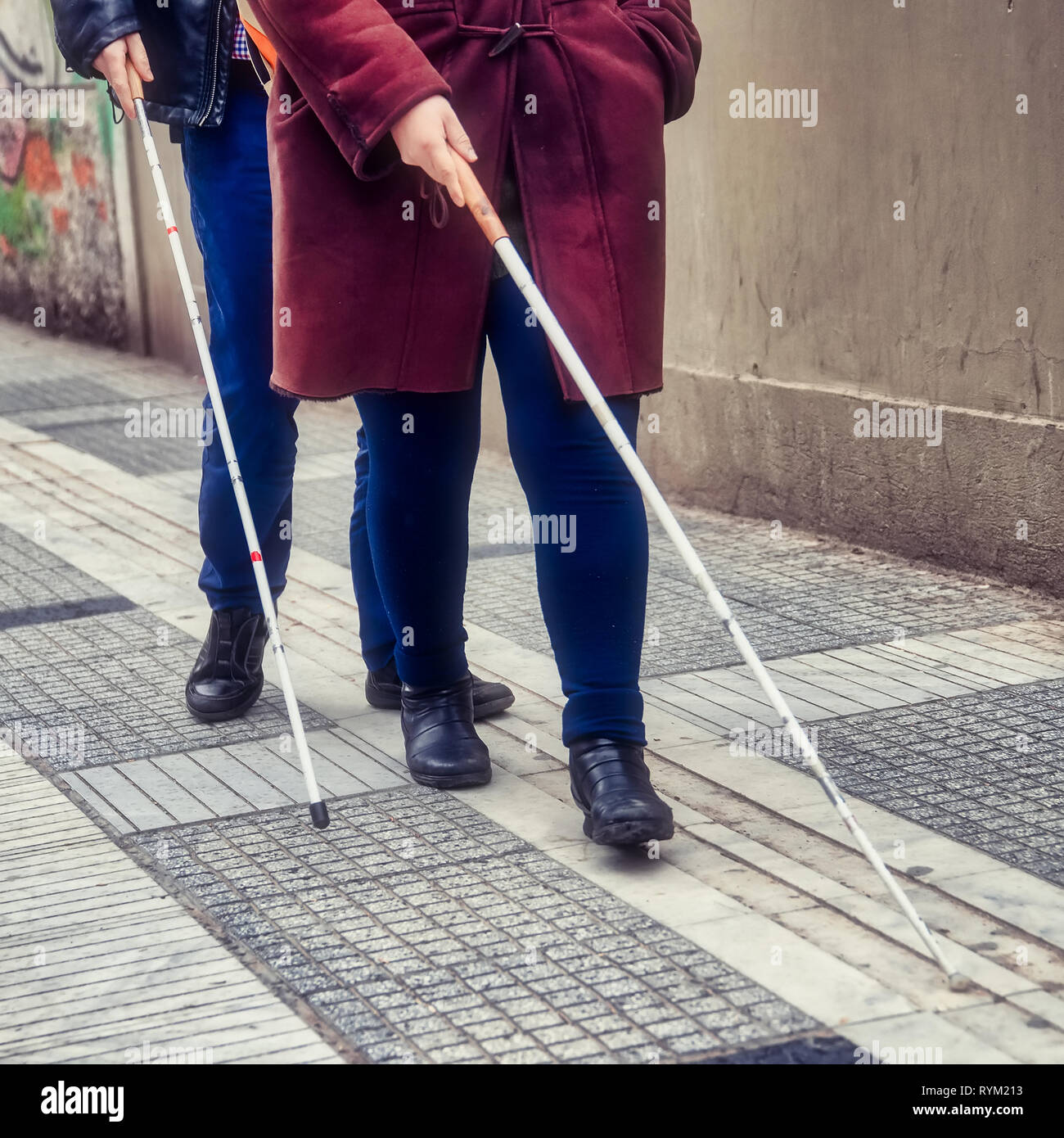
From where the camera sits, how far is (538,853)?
313 cm

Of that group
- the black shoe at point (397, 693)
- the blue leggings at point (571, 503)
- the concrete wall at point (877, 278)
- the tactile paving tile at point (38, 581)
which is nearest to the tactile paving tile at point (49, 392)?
the tactile paving tile at point (38, 581)

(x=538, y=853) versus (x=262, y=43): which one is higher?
(x=262, y=43)

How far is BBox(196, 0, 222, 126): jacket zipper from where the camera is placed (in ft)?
12.2

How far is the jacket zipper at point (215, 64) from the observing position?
371 cm

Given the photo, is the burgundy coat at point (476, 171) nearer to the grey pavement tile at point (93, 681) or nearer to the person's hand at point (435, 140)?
the person's hand at point (435, 140)

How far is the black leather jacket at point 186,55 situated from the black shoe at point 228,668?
1074 mm

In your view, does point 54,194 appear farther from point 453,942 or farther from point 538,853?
point 453,942

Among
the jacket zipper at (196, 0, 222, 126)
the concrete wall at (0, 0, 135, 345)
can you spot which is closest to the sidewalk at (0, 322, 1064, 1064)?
the jacket zipper at (196, 0, 222, 126)

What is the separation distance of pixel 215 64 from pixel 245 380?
25.5 inches

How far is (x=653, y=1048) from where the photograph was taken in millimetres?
2414

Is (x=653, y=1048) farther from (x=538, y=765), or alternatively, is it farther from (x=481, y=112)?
(x=481, y=112)

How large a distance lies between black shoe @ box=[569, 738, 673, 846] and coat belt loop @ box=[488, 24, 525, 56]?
1.19 metres

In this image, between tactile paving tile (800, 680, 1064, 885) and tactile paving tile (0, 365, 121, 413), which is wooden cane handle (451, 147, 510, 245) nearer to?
tactile paving tile (800, 680, 1064, 885)

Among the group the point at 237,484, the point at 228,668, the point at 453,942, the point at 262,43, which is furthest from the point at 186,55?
the point at 453,942
